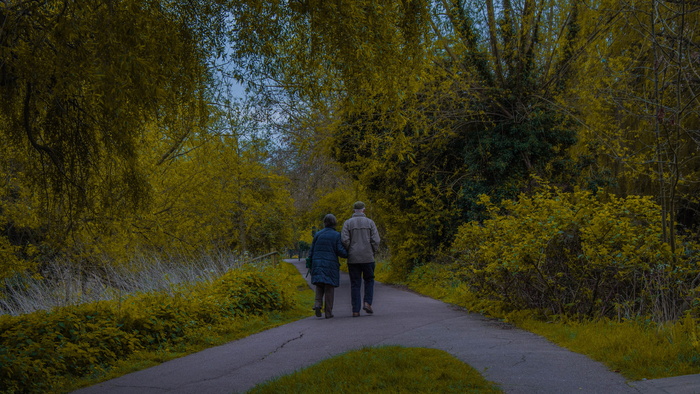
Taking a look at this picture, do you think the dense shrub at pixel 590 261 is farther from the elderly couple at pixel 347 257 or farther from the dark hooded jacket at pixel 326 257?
the dark hooded jacket at pixel 326 257

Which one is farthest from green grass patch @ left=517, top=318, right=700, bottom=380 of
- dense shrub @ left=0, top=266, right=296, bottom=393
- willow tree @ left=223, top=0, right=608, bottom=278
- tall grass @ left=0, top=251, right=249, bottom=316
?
tall grass @ left=0, top=251, right=249, bottom=316

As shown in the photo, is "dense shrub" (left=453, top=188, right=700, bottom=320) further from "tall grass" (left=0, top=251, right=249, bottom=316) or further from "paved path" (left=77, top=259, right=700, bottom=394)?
"tall grass" (left=0, top=251, right=249, bottom=316)

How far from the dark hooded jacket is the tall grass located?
2.68 m

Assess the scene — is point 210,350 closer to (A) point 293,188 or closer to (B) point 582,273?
(B) point 582,273

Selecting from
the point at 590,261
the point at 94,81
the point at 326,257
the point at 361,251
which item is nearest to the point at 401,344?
the point at 590,261

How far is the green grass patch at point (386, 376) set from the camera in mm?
4906

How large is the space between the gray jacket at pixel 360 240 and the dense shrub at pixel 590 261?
2199mm

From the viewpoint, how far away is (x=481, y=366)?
5828 millimetres

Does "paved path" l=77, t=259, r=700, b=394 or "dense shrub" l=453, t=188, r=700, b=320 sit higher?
"dense shrub" l=453, t=188, r=700, b=320

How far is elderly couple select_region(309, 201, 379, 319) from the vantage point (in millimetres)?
11008

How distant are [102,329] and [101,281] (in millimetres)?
5558

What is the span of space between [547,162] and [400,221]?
6.06 m

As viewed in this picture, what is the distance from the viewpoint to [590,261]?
26.3ft

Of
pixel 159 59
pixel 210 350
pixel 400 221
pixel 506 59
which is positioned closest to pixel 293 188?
pixel 400 221
